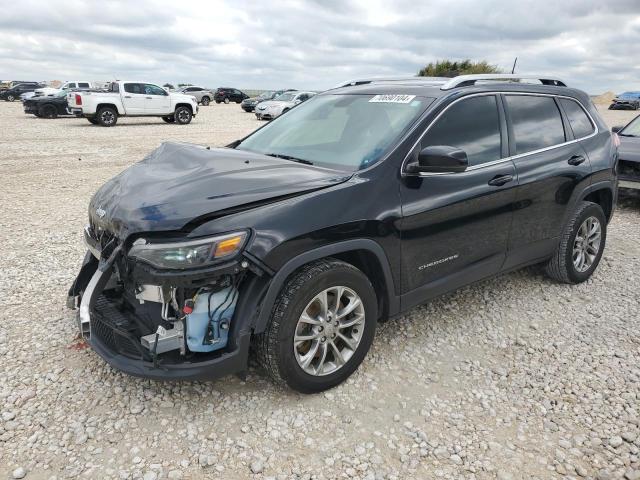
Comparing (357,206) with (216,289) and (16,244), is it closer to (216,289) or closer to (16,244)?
(216,289)

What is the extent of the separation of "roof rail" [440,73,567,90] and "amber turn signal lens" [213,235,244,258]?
1980 mm

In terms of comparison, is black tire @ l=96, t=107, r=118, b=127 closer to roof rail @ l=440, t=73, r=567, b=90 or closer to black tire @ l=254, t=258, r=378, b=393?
roof rail @ l=440, t=73, r=567, b=90

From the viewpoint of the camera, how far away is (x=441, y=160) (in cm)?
296

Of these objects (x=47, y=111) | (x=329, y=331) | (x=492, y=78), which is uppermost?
(x=492, y=78)

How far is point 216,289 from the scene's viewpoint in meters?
2.56

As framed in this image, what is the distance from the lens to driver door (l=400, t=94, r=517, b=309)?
317 centimetres

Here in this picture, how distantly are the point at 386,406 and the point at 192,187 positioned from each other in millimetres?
1685

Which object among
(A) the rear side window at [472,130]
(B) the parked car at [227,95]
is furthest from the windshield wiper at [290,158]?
(B) the parked car at [227,95]

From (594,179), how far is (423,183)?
2.24 meters

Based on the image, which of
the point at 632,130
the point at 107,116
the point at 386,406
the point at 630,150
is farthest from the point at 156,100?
the point at 386,406

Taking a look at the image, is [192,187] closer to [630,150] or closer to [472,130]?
[472,130]

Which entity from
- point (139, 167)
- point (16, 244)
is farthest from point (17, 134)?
point (139, 167)

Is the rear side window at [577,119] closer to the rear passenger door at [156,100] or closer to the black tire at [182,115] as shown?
the rear passenger door at [156,100]

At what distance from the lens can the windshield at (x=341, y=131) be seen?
3.24 meters
